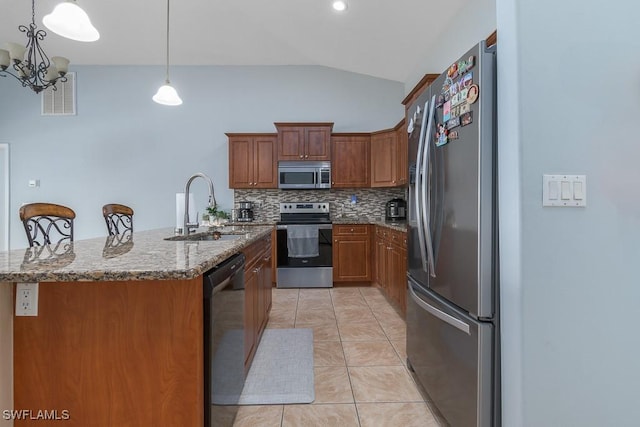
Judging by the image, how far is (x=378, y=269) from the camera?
4113 millimetres

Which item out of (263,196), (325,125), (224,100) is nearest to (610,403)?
(325,125)

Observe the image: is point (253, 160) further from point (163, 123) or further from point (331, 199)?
point (163, 123)

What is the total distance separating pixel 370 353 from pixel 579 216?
→ 173cm

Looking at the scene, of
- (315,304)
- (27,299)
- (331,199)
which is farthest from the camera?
(331,199)

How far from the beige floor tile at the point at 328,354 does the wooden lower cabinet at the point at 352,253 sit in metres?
1.82

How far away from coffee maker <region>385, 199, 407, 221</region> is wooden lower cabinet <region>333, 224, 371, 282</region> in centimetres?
51

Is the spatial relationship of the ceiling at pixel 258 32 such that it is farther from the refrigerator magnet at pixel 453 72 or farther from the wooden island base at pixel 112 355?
the wooden island base at pixel 112 355

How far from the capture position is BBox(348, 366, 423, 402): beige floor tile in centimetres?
182

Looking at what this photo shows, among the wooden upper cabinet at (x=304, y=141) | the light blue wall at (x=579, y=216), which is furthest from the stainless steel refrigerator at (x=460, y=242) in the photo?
the wooden upper cabinet at (x=304, y=141)

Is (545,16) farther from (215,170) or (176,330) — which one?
(215,170)

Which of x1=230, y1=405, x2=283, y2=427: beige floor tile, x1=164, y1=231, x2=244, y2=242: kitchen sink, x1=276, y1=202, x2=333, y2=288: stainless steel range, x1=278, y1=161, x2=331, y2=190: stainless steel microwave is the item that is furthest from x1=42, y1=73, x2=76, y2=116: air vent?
x1=230, y1=405, x2=283, y2=427: beige floor tile

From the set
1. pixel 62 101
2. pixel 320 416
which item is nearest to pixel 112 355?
pixel 320 416

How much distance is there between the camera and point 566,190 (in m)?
1.13

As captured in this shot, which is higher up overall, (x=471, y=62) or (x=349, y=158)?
(x=349, y=158)
